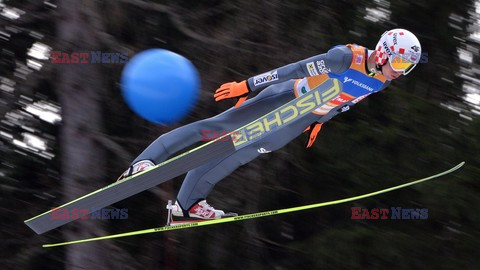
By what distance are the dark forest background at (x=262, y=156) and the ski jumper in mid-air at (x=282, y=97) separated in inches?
93.5

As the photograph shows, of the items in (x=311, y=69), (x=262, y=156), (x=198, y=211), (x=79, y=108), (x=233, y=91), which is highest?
(x=311, y=69)

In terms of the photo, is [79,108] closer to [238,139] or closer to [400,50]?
[238,139]

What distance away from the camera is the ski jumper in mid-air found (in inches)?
240

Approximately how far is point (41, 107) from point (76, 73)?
5.31 feet

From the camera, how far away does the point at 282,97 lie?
6629 millimetres

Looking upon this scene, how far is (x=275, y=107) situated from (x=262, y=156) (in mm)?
3705

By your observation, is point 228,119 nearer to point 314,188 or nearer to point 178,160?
point 178,160

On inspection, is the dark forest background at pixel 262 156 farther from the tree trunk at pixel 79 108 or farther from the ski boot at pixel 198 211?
the ski boot at pixel 198 211

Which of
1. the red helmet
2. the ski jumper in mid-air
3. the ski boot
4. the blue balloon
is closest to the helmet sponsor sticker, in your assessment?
the ski jumper in mid-air

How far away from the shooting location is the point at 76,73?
31.2 feet

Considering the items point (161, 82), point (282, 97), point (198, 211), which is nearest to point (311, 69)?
point (282, 97)

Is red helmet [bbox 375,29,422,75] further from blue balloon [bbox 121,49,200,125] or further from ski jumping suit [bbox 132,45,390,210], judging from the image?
blue balloon [bbox 121,49,200,125]

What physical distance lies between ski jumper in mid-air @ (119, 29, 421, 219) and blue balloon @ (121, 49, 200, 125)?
0.21 m

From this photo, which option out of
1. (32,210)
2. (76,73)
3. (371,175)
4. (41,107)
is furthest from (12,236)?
(371,175)
